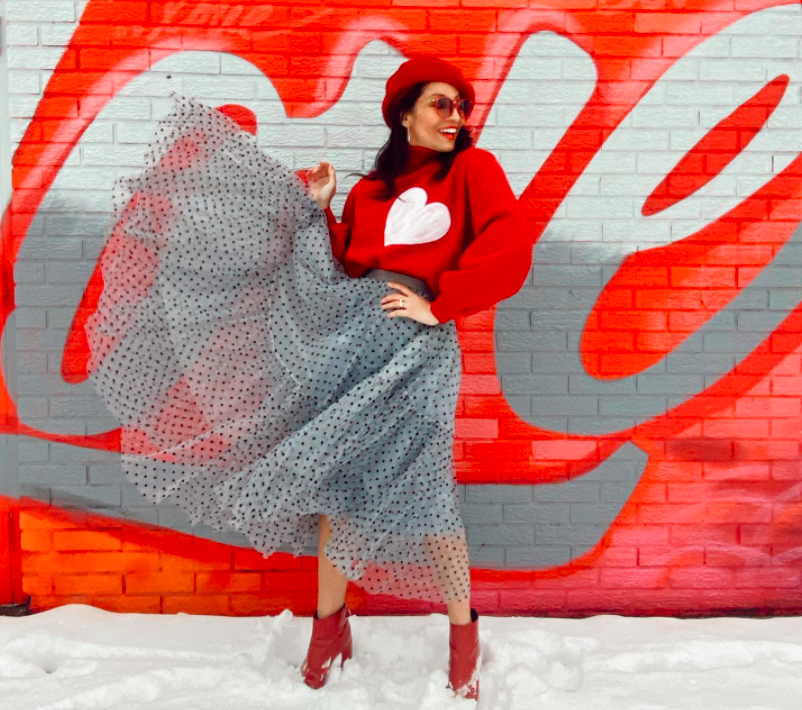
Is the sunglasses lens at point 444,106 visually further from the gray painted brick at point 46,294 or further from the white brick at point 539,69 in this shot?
the gray painted brick at point 46,294

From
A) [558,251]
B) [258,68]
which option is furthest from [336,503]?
[258,68]

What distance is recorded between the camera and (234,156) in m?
2.10

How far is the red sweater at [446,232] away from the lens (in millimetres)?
1923

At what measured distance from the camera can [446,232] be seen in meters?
2.04

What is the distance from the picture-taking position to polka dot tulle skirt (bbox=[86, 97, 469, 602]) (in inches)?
79.4

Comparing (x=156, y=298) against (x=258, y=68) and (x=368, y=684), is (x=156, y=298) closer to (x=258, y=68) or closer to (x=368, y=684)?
(x=258, y=68)

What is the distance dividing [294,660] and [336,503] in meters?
0.62

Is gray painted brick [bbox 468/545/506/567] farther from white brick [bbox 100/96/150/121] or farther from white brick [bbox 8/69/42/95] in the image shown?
white brick [bbox 8/69/42/95]

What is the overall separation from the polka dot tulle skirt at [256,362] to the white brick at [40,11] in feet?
2.44

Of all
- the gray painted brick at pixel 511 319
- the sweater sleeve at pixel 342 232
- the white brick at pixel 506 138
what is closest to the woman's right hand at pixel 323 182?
the sweater sleeve at pixel 342 232

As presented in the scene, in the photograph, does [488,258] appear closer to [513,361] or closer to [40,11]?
[513,361]

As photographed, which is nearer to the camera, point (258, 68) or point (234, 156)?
point (234, 156)

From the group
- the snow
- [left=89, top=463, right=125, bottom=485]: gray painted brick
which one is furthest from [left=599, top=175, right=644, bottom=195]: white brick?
[left=89, top=463, right=125, bottom=485]: gray painted brick

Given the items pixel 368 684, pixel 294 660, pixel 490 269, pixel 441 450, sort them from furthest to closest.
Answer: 1. pixel 294 660
2. pixel 368 684
3. pixel 441 450
4. pixel 490 269
